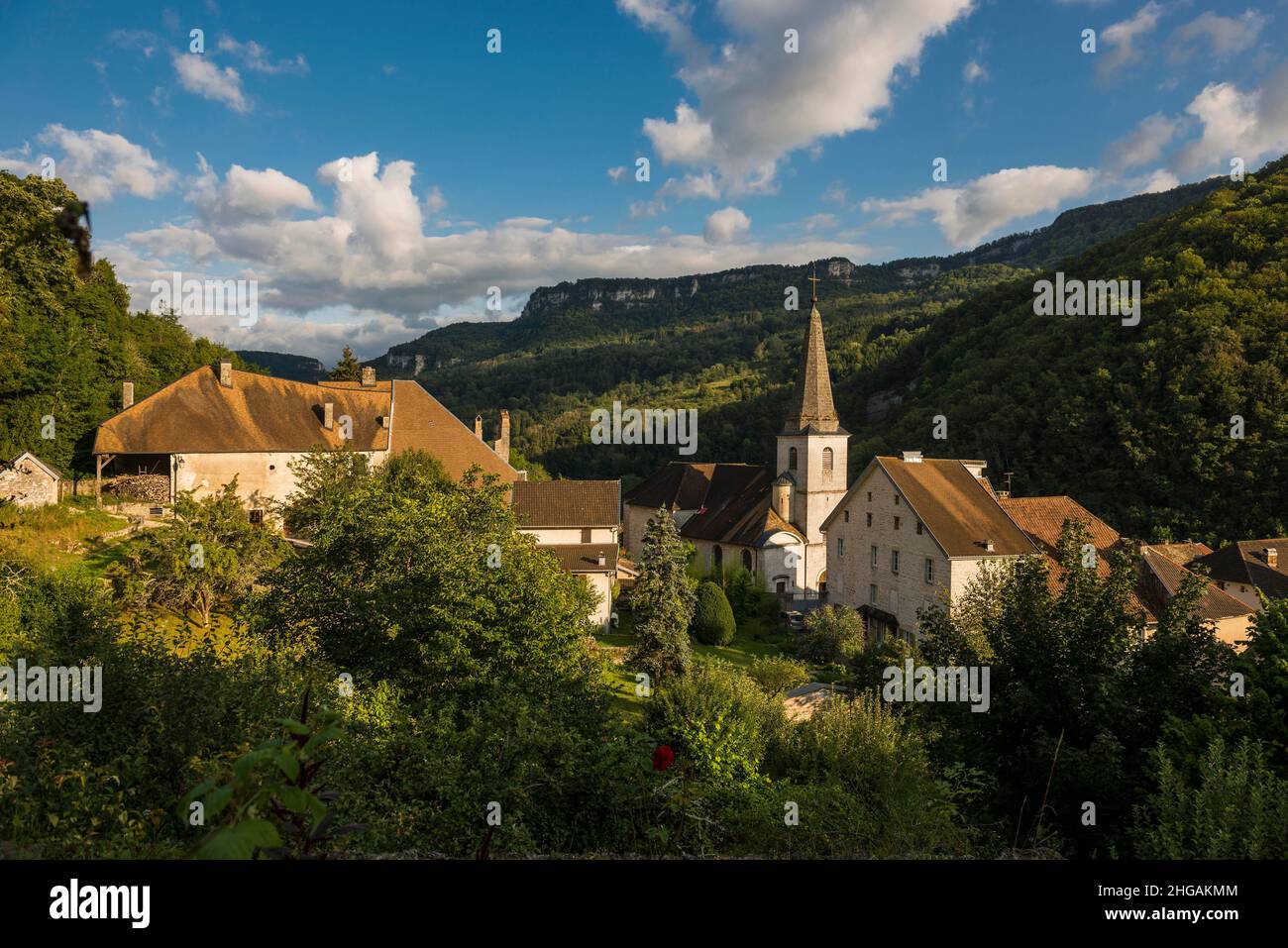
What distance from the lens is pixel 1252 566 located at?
36.1 metres

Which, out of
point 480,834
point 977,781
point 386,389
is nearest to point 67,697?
point 480,834

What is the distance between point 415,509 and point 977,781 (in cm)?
1309

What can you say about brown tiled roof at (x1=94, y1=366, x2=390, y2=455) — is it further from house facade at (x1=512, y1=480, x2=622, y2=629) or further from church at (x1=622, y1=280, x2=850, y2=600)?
church at (x1=622, y1=280, x2=850, y2=600)

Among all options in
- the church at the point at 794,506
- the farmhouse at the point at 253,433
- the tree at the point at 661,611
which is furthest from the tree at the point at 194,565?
the church at the point at 794,506

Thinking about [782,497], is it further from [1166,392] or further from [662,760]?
[662,760]

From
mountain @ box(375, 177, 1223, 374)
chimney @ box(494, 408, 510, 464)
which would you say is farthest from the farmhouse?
mountain @ box(375, 177, 1223, 374)

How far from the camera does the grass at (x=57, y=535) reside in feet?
63.4

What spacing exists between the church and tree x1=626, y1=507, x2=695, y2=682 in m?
13.4

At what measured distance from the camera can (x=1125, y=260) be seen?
75188 millimetres

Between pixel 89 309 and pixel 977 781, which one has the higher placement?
pixel 89 309

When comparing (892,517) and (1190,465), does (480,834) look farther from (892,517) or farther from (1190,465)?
(1190,465)

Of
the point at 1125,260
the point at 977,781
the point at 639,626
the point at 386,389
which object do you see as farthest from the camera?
the point at 1125,260

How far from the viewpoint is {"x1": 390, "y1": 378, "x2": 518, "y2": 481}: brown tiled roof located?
40219mm
